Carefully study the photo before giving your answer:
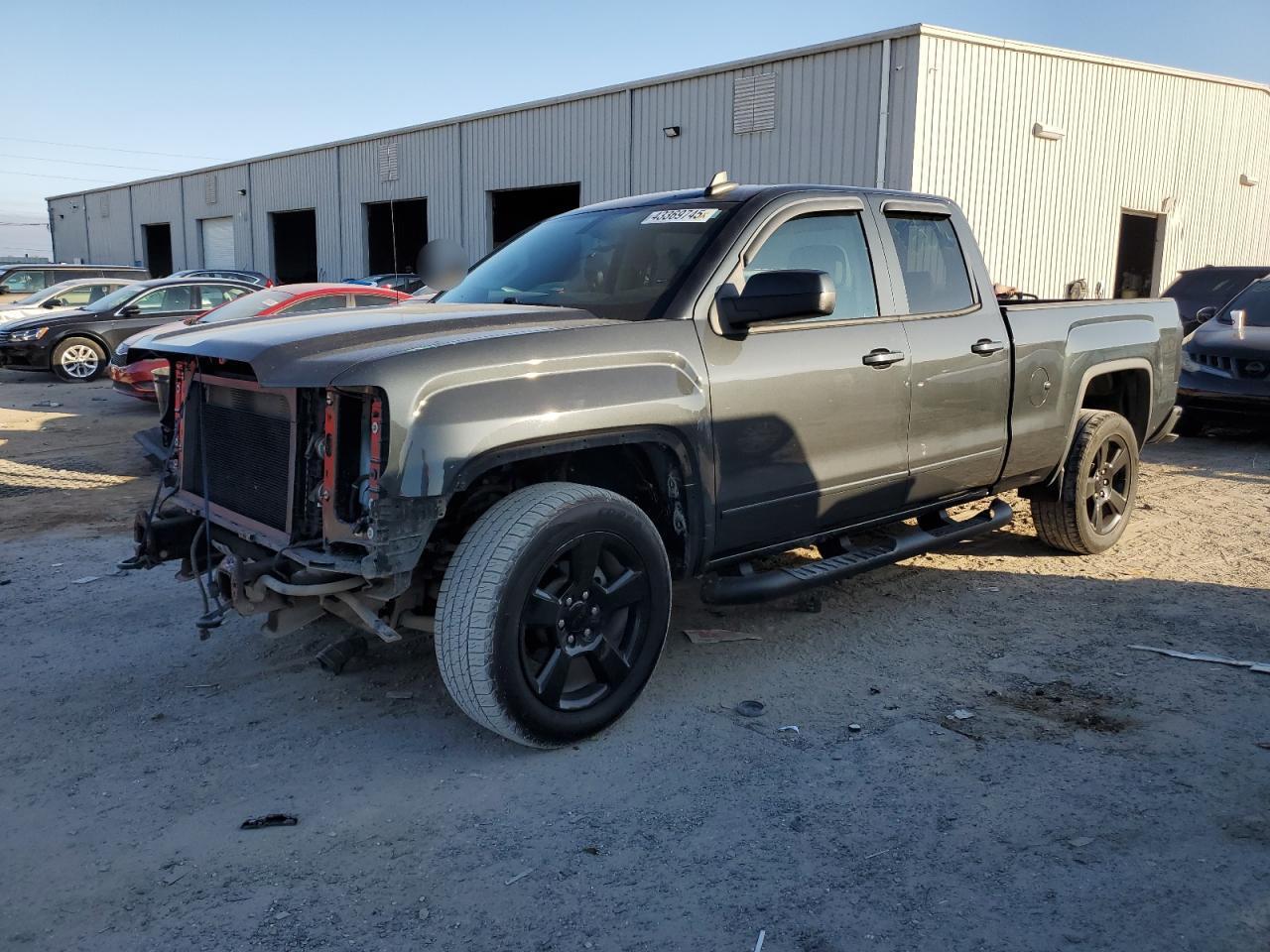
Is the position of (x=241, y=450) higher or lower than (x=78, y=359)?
higher

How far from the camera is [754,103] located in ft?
56.0

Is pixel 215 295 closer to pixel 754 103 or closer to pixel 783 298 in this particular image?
pixel 754 103

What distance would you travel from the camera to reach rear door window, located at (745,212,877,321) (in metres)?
4.30

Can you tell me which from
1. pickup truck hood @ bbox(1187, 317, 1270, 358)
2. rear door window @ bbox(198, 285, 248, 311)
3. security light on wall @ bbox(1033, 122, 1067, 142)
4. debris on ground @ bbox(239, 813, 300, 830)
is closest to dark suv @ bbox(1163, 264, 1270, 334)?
security light on wall @ bbox(1033, 122, 1067, 142)

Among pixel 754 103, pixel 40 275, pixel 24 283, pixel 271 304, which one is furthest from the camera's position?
pixel 40 275

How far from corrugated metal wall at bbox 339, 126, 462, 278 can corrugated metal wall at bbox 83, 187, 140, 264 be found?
17.6 m

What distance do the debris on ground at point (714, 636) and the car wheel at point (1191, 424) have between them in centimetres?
727

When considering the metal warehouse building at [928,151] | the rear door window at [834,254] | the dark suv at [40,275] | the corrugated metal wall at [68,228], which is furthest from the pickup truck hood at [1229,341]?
the corrugated metal wall at [68,228]

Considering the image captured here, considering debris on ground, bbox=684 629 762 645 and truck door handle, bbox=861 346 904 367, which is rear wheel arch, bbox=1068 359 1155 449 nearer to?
truck door handle, bbox=861 346 904 367

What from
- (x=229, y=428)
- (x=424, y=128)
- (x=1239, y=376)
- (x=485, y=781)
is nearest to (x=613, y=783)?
(x=485, y=781)

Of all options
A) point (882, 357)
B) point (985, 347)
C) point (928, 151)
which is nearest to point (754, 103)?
point (928, 151)

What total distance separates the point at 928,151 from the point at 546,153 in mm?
8807

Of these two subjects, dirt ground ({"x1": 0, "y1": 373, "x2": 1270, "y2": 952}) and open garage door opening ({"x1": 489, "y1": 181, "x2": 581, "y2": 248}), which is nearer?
dirt ground ({"x1": 0, "y1": 373, "x2": 1270, "y2": 952})

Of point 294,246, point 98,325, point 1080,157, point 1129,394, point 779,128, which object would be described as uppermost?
point 779,128
